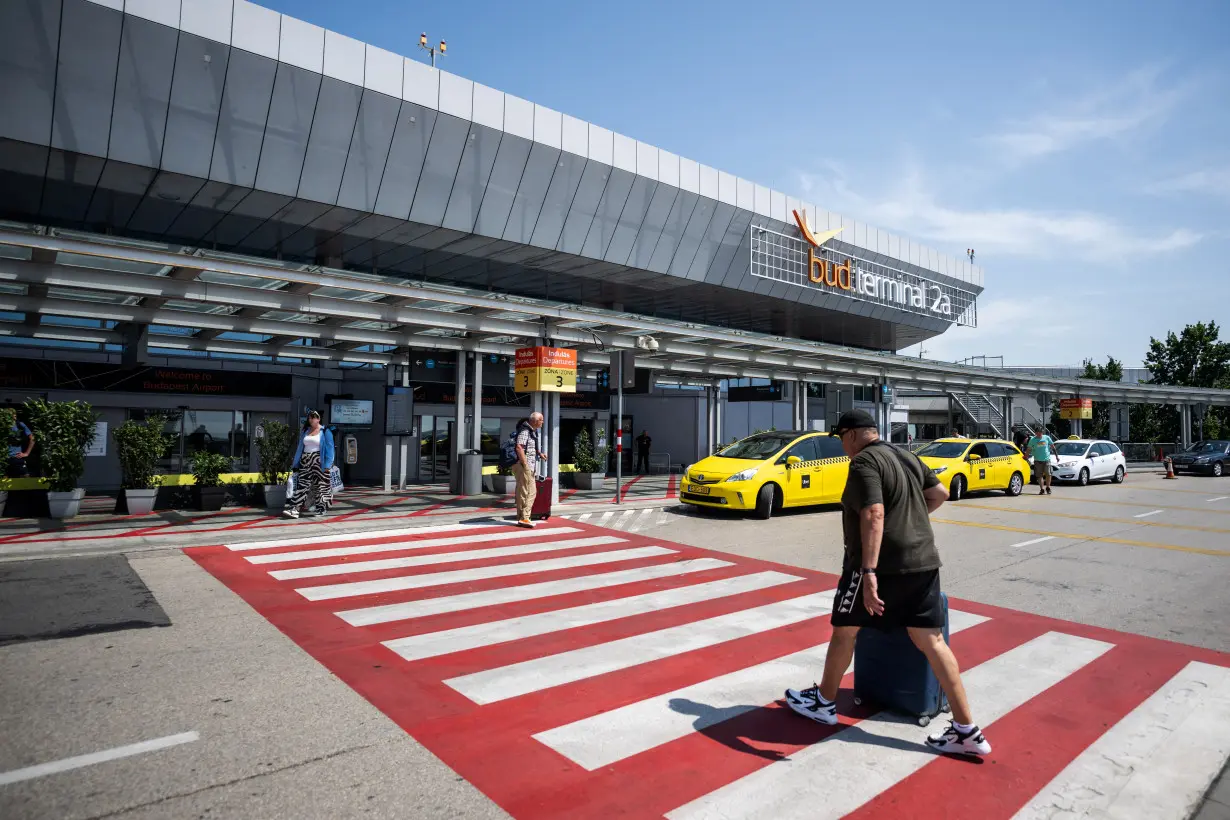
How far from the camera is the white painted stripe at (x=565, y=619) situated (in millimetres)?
5617

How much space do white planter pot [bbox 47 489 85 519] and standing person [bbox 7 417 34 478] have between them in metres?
1.61

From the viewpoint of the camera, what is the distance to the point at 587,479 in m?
19.0

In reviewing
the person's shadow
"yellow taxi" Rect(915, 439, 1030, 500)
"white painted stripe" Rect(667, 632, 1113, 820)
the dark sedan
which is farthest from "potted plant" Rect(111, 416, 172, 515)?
the dark sedan

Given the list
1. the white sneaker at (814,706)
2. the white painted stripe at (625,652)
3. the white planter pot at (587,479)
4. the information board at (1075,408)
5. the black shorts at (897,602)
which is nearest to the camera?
the black shorts at (897,602)

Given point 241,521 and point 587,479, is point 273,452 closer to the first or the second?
point 241,521

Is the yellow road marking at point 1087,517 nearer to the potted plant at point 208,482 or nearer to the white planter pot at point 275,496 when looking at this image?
the white planter pot at point 275,496

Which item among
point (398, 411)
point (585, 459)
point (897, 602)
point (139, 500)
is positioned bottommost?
point (139, 500)

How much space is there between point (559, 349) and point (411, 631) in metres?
9.30

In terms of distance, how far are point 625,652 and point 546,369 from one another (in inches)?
376

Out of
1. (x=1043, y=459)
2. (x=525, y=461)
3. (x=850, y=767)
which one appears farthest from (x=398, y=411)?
(x=1043, y=459)

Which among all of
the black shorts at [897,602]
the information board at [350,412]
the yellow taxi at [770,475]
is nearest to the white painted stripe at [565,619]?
the black shorts at [897,602]

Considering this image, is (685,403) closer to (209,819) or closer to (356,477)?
(356,477)

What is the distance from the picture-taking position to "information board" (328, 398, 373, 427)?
20.6 m

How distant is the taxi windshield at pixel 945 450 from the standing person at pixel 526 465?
446 inches
